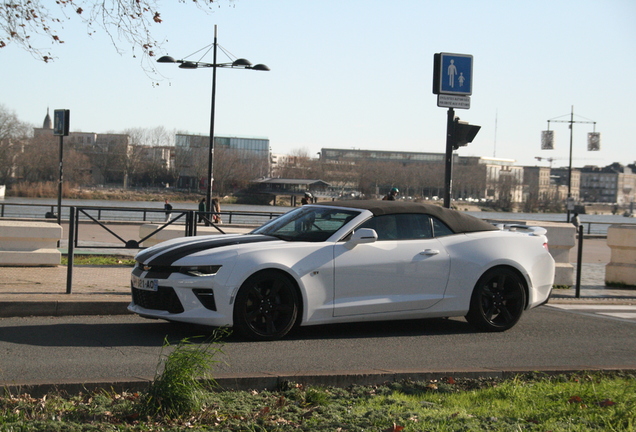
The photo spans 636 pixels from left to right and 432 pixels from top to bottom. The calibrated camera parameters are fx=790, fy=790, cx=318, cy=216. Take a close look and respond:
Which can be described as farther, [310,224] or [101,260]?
[101,260]

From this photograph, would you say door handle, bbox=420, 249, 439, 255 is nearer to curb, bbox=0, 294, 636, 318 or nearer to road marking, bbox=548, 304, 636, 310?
curb, bbox=0, 294, 636, 318

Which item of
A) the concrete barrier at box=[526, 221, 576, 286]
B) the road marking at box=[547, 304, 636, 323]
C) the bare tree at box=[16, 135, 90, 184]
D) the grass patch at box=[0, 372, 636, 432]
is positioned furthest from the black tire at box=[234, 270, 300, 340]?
the bare tree at box=[16, 135, 90, 184]

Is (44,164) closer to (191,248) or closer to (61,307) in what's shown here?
(61,307)

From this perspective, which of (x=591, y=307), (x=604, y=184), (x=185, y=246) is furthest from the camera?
(x=604, y=184)

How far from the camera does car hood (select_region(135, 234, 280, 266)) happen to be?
7.76m

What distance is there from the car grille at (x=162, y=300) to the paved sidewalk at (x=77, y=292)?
1.72 m

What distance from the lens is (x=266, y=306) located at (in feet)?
25.6

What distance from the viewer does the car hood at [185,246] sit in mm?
7758

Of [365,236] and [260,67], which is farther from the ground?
[260,67]

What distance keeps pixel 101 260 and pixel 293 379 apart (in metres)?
10.5

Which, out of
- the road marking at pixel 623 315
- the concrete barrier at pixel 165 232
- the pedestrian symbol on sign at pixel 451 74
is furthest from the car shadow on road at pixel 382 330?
the concrete barrier at pixel 165 232

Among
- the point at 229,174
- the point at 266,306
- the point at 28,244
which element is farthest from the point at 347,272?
the point at 229,174

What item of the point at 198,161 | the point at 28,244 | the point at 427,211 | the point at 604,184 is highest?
the point at 604,184

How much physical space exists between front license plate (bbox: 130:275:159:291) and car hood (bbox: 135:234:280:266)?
0.55 feet
